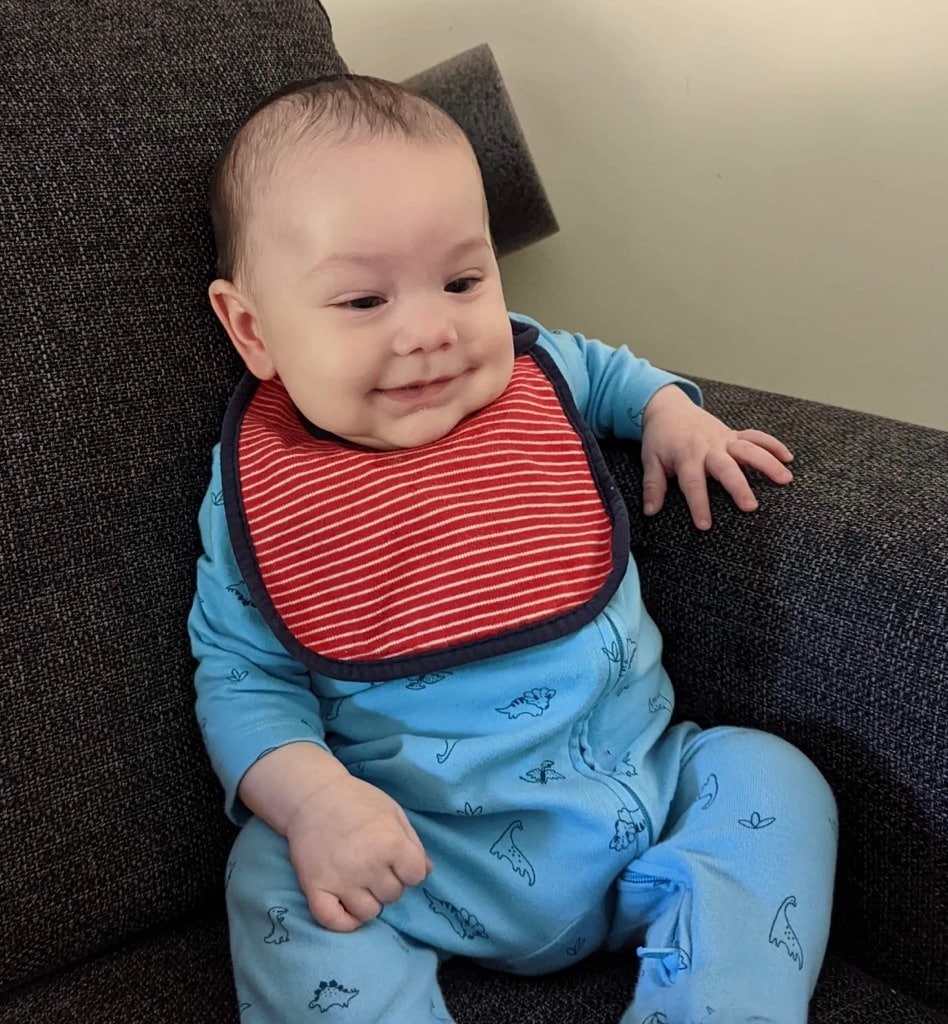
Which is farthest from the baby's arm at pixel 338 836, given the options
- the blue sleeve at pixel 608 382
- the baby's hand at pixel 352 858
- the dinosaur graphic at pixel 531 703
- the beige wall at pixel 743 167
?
the beige wall at pixel 743 167

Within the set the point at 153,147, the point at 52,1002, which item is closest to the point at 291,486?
the point at 153,147

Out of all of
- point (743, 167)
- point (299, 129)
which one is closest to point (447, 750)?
point (299, 129)

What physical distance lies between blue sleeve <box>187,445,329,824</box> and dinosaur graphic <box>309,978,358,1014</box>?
0.17 m

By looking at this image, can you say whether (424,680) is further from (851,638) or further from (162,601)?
(851,638)

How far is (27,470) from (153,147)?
293 millimetres

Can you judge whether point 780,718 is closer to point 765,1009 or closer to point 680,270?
point 765,1009

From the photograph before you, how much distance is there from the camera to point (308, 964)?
2.14 feet

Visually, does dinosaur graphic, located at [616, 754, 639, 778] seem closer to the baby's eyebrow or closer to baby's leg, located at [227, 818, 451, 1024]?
baby's leg, located at [227, 818, 451, 1024]

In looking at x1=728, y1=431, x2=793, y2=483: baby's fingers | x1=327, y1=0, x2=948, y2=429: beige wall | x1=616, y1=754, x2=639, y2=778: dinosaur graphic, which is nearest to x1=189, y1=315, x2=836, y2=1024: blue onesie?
x1=616, y1=754, x2=639, y2=778: dinosaur graphic

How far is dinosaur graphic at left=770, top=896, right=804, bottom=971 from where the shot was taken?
2.20 feet

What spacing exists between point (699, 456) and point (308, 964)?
0.50 metres

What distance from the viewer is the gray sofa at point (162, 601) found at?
748 mm

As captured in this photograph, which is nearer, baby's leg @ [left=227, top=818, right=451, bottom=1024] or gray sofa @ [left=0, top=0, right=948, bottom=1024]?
baby's leg @ [left=227, top=818, right=451, bottom=1024]

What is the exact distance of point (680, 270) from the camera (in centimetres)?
135
